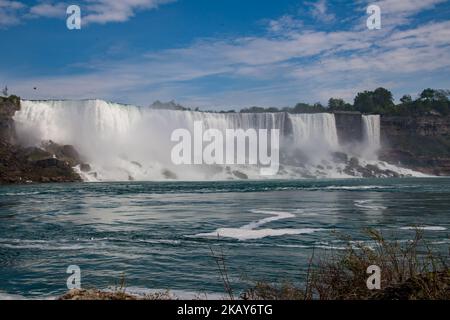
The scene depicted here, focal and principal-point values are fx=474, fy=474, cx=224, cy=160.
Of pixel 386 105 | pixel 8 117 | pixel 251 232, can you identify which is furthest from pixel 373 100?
pixel 251 232

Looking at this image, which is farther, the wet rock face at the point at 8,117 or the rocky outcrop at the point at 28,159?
the wet rock face at the point at 8,117

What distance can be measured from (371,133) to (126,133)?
53.2 metres

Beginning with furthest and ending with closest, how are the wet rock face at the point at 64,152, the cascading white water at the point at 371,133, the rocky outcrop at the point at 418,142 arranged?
1. the cascading white water at the point at 371,133
2. the rocky outcrop at the point at 418,142
3. the wet rock face at the point at 64,152

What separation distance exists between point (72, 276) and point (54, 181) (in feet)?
189

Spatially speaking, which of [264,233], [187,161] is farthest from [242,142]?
[264,233]

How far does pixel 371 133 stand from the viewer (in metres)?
101

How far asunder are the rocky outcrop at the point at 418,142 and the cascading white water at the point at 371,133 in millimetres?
1771

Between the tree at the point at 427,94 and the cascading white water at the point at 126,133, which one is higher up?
the tree at the point at 427,94

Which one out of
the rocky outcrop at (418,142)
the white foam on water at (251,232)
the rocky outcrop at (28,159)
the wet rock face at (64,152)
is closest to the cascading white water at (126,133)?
the wet rock face at (64,152)

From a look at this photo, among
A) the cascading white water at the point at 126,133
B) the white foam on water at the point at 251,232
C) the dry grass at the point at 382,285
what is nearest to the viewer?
the dry grass at the point at 382,285

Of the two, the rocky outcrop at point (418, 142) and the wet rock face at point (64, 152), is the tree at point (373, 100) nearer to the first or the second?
the rocky outcrop at point (418, 142)

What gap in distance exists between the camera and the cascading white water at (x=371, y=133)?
328ft

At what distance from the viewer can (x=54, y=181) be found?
62.8 metres
